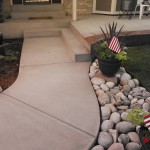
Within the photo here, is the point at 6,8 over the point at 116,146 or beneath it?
over

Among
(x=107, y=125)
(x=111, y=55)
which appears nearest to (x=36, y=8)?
(x=111, y=55)

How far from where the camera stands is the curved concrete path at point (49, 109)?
221cm

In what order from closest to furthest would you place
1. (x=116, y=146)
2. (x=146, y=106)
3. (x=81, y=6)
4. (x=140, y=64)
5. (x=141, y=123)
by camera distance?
(x=141, y=123)
(x=116, y=146)
(x=146, y=106)
(x=140, y=64)
(x=81, y=6)

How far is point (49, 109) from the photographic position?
108 inches

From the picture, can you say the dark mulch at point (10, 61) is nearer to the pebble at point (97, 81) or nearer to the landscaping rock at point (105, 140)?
the pebble at point (97, 81)

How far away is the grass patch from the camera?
352cm

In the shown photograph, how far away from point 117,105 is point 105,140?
0.70 meters

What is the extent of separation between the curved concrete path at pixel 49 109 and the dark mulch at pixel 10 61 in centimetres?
17

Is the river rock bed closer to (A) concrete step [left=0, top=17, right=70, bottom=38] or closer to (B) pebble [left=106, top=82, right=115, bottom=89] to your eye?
(B) pebble [left=106, top=82, right=115, bottom=89]

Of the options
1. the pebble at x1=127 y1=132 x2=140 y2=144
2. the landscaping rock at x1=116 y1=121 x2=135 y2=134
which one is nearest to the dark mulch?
the landscaping rock at x1=116 y1=121 x2=135 y2=134

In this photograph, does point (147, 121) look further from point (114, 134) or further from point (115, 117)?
point (115, 117)

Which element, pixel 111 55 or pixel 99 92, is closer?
pixel 99 92

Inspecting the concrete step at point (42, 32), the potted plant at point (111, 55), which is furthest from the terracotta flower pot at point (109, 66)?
the concrete step at point (42, 32)

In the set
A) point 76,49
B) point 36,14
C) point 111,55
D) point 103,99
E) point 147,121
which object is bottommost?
point 103,99
